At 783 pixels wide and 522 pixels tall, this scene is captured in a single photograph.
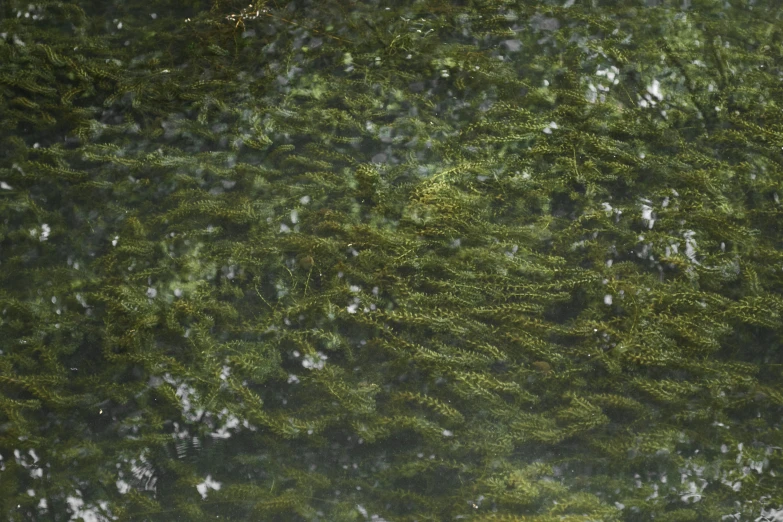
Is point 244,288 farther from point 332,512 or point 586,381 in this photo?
point 586,381

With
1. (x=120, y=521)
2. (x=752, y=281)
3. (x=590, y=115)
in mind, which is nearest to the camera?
(x=120, y=521)

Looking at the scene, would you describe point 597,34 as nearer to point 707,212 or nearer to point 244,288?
point 707,212

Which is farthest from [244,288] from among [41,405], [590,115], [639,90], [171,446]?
[639,90]

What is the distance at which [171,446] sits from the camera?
2139 millimetres

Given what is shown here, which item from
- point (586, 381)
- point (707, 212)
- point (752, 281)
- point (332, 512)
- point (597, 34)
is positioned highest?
point (597, 34)

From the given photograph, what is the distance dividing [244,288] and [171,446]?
1.88ft

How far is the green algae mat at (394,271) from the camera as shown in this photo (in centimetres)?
212

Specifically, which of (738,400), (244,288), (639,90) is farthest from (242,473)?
(639,90)

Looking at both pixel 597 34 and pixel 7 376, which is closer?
pixel 7 376

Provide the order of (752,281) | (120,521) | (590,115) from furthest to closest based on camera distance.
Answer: (590,115) → (752,281) → (120,521)

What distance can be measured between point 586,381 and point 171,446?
1400 mm

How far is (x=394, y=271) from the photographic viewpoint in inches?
87.1

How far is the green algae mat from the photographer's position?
2.12 meters

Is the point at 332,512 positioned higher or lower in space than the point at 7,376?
lower
